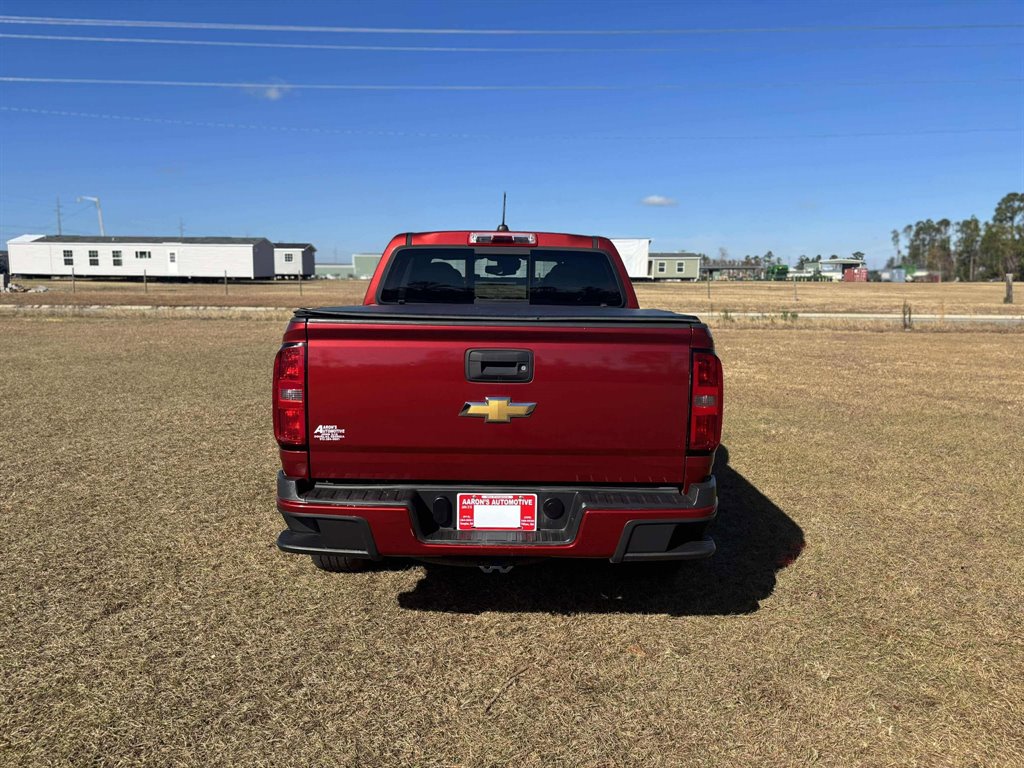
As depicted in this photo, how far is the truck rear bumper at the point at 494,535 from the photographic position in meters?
3.10

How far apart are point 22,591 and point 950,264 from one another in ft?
598

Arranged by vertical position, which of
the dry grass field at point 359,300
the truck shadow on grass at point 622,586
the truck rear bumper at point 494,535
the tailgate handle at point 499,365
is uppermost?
the tailgate handle at point 499,365

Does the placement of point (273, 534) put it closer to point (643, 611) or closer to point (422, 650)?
point (422, 650)

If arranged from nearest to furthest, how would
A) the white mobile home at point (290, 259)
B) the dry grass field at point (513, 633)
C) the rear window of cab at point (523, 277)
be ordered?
1. the dry grass field at point (513, 633)
2. the rear window of cab at point (523, 277)
3. the white mobile home at point (290, 259)

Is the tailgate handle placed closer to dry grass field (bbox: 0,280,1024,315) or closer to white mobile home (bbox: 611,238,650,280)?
dry grass field (bbox: 0,280,1024,315)

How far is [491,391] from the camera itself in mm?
3053

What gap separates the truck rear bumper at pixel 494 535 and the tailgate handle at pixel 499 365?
0.53 meters

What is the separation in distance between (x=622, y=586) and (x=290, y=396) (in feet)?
7.22

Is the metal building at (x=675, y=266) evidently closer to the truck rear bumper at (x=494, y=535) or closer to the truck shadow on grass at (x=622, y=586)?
the truck shadow on grass at (x=622, y=586)

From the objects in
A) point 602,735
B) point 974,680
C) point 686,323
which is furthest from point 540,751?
point 974,680

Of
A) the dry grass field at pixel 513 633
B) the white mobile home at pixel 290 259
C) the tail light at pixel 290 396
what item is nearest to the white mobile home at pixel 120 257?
the white mobile home at pixel 290 259

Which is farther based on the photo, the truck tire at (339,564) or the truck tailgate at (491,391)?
the truck tire at (339,564)

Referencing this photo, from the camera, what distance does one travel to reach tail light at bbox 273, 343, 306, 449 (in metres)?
3.04

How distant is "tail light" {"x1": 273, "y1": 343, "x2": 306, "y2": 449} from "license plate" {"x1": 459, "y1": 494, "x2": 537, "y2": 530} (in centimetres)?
77
